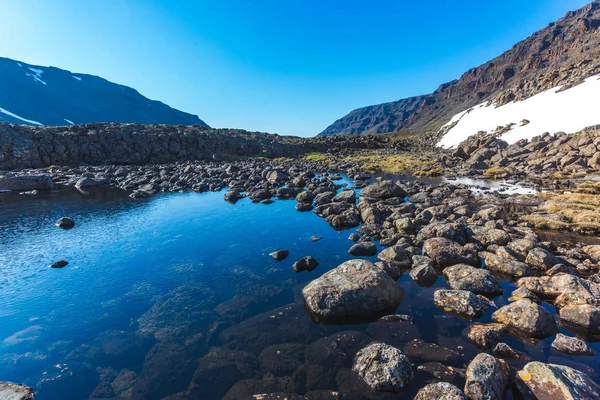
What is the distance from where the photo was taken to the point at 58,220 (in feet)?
90.0

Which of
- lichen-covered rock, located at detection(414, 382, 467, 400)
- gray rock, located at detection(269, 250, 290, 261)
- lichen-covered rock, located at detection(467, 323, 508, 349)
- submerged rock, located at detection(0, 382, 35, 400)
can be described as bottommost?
submerged rock, located at detection(0, 382, 35, 400)

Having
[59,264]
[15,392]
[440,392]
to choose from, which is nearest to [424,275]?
[440,392]

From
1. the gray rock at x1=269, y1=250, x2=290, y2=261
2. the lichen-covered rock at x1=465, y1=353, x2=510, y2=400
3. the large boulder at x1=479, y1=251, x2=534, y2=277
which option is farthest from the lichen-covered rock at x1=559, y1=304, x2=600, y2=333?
the gray rock at x1=269, y1=250, x2=290, y2=261

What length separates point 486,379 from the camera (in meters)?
7.60

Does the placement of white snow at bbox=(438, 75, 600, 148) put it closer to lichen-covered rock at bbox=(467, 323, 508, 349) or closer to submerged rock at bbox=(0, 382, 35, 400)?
lichen-covered rock at bbox=(467, 323, 508, 349)

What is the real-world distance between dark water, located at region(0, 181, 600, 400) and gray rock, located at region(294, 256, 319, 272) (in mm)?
491

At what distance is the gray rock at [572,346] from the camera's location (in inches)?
360

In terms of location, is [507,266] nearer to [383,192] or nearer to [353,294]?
[353,294]

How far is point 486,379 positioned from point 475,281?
663cm

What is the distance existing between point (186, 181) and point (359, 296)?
42338 mm

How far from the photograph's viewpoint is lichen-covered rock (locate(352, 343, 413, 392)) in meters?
8.23

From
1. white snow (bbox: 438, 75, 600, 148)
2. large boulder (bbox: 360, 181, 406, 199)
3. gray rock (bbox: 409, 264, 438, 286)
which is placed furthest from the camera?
white snow (bbox: 438, 75, 600, 148)

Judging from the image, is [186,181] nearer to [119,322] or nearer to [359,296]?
[119,322]

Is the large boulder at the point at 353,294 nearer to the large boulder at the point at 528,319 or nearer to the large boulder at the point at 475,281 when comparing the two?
the large boulder at the point at 475,281
